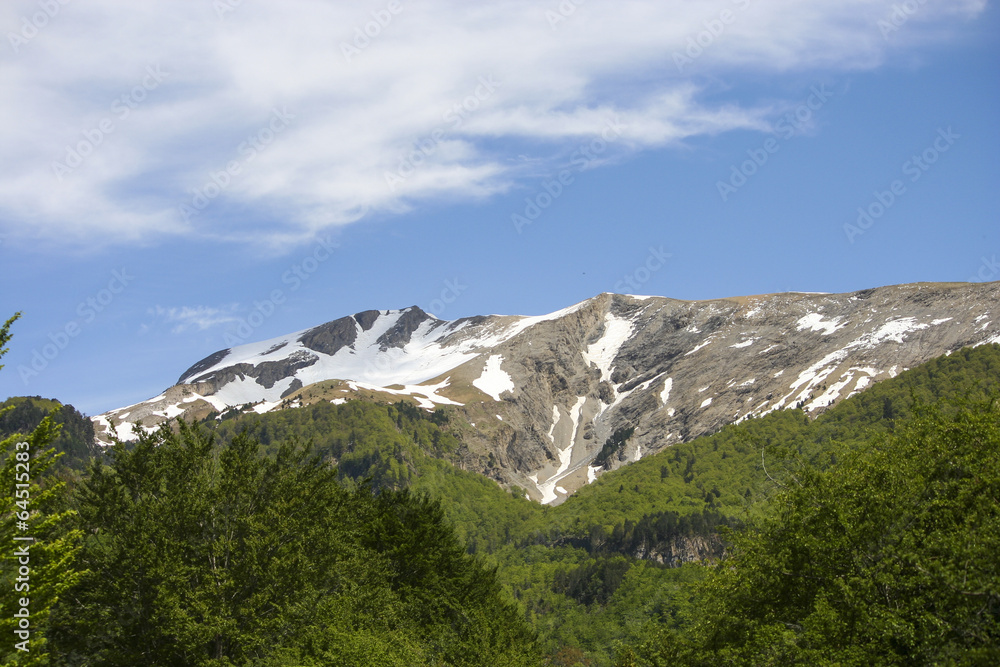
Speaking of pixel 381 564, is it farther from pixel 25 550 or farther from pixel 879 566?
pixel 25 550

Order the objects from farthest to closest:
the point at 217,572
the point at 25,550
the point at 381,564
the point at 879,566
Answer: the point at 381,564 < the point at 217,572 < the point at 879,566 < the point at 25,550

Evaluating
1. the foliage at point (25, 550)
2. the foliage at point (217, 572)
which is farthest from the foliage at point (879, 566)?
the foliage at point (25, 550)

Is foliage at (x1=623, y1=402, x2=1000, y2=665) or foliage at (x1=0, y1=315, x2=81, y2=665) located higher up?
foliage at (x1=0, y1=315, x2=81, y2=665)

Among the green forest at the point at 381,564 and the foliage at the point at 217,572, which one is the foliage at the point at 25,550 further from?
the foliage at the point at 217,572

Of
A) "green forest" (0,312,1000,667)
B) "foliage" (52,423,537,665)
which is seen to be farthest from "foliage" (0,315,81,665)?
"foliage" (52,423,537,665)

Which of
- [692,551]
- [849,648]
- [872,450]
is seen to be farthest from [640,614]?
[849,648]

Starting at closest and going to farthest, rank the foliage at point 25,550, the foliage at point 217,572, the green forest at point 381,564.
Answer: the foliage at point 25,550 < the green forest at point 381,564 < the foliage at point 217,572

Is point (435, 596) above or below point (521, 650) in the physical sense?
above

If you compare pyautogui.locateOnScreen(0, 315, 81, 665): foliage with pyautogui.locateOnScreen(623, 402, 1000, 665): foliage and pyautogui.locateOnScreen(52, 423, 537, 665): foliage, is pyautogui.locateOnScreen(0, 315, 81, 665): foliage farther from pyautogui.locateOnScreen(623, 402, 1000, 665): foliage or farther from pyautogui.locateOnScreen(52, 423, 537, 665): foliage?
pyautogui.locateOnScreen(623, 402, 1000, 665): foliage

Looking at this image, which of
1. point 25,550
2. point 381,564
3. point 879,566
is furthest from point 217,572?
point 879,566

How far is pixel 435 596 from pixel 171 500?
24.5 meters

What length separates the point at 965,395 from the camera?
28.1 meters

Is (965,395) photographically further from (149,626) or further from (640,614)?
(640,614)

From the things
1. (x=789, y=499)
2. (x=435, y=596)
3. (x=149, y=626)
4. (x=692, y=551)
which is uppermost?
→ (x=149, y=626)
